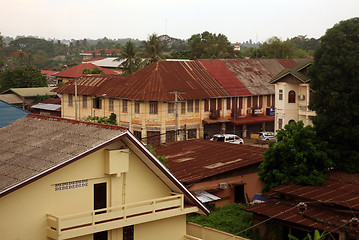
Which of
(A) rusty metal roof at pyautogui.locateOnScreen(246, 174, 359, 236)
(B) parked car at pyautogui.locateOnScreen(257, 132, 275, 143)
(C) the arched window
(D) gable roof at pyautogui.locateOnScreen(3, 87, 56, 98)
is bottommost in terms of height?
(B) parked car at pyautogui.locateOnScreen(257, 132, 275, 143)

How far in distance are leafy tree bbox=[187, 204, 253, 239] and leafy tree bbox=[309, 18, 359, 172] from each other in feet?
19.4

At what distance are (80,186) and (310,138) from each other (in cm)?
1578

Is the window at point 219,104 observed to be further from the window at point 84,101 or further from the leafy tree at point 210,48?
the leafy tree at point 210,48

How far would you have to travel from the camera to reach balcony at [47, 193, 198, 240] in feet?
52.6

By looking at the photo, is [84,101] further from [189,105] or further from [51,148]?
[51,148]

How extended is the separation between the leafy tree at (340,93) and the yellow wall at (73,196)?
13740 mm

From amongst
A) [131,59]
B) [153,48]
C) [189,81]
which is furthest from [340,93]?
[131,59]

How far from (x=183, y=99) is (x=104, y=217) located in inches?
1533

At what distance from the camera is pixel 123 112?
59.0 meters

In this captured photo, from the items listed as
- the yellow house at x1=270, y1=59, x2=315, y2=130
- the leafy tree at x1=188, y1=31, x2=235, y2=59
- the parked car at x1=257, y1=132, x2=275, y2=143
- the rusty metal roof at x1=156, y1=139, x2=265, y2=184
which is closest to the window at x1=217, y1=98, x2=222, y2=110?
the parked car at x1=257, y1=132, x2=275, y2=143

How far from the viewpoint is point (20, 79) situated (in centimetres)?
9262

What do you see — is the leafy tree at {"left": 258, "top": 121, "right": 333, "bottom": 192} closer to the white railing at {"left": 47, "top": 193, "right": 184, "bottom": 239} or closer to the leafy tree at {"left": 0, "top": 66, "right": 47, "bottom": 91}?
the white railing at {"left": 47, "top": 193, "right": 184, "bottom": 239}

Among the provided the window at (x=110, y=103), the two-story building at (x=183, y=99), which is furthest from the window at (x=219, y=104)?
the window at (x=110, y=103)

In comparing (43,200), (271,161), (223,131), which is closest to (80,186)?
(43,200)
